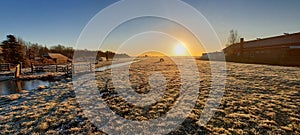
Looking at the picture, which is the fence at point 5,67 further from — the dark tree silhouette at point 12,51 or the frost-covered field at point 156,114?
the frost-covered field at point 156,114

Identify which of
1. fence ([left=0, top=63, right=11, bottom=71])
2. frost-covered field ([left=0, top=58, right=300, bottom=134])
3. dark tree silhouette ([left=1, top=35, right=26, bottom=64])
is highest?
dark tree silhouette ([left=1, top=35, right=26, bottom=64])

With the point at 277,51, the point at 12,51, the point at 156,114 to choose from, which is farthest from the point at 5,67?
the point at 277,51

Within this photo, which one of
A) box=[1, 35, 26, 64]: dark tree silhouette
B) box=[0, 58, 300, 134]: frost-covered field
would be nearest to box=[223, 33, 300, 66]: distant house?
box=[0, 58, 300, 134]: frost-covered field

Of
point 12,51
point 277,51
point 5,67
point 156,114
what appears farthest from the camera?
point 277,51

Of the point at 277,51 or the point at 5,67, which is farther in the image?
the point at 277,51

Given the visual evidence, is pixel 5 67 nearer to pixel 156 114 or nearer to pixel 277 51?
pixel 156 114

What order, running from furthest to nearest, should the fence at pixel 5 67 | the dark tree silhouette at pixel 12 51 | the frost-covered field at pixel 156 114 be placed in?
the dark tree silhouette at pixel 12 51
the fence at pixel 5 67
the frost-covered field at pixel 156 114

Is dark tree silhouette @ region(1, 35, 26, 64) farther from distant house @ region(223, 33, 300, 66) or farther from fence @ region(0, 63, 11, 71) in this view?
distant house @ region(223, 33, 300, 66)

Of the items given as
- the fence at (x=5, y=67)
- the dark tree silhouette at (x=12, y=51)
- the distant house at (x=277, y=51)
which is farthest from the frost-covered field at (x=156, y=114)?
the dark tree silhouette at (x=12, y=51)

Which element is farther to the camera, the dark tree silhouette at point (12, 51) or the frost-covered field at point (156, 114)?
the dark tree silhouette at point (12, 51)

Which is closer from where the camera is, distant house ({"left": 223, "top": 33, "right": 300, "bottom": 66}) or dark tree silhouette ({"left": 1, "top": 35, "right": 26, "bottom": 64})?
distant house ({"left": 223, "top": 33, "right": 300, "bottom": 66})

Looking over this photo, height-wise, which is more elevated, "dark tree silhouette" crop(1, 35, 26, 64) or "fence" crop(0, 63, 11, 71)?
Answer: "dark tree silhouette" crop(1, 35, 26, 64)

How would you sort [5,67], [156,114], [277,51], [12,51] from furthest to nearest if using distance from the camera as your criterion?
1. [277,51]
2. [12,51]
3. [5,67]
4. [156,114]

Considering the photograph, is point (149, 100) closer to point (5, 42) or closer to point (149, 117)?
point (149, 117)
